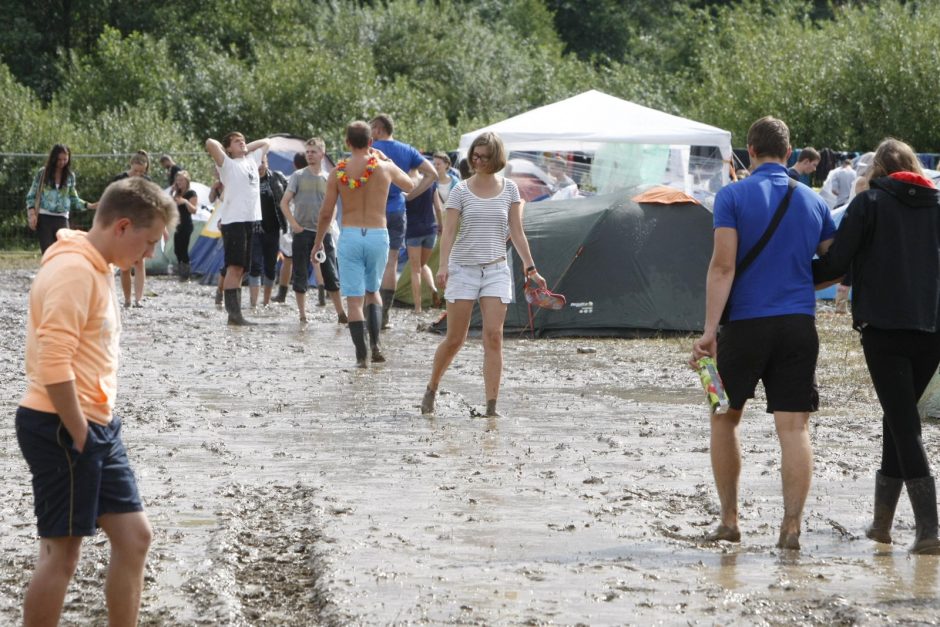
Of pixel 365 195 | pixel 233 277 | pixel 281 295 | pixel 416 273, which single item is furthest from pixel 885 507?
pixel 281 295

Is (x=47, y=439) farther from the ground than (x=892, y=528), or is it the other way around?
(x=47, y=439)

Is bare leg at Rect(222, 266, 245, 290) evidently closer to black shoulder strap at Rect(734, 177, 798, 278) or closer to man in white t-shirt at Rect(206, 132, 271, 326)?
man in white t-shirt at Rect(206, 132, 271, 326)

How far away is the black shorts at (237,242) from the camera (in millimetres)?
14344

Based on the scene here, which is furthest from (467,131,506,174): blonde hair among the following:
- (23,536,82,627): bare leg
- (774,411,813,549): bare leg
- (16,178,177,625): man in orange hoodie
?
(23,536,82,627): bare leg

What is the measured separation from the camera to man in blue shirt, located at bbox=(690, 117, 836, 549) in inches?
218

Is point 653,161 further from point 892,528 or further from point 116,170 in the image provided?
point 116,170

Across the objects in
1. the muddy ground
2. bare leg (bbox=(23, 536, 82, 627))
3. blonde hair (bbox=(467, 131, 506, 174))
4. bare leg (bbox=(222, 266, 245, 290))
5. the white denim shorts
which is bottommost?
the muddy ground

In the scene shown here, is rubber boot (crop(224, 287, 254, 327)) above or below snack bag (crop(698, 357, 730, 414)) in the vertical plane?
below

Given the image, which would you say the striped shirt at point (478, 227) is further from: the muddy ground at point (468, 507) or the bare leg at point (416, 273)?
the bare leg at point (416, 273)

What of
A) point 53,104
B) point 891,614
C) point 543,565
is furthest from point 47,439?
point 53,104

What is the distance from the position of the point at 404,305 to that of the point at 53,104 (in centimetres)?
1971

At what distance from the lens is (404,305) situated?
1741cm

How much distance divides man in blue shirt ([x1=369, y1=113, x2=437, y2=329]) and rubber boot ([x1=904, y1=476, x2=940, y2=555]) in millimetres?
6698

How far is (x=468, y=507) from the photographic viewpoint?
6180 mm
